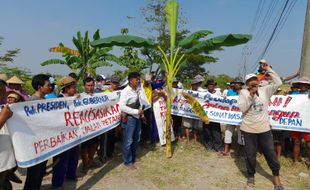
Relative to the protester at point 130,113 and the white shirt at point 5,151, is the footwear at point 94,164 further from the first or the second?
the white shirt at point 5,151

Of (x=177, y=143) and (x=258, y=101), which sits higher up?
(x=258, y=101)

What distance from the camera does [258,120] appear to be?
434 centimetres

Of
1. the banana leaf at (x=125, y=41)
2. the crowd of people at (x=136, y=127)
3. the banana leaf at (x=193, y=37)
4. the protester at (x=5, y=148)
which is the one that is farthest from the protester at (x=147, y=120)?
the protester at (x=5, y=148)

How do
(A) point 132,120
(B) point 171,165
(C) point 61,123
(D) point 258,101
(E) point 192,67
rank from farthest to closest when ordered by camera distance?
(E) point 192,67, (B) point 171,165, (A) point 132,120, (D) point 258,101, (C) point 61,123

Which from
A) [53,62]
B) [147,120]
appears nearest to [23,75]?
[53,62]

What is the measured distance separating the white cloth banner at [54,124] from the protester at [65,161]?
19 centimetres

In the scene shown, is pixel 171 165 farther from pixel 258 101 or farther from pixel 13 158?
pixel 13 158

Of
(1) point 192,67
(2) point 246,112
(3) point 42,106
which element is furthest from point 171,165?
(1) point 192,67

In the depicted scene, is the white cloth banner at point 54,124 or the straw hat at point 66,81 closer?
the white cloth banner at point 54,124

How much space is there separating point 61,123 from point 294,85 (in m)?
4.98

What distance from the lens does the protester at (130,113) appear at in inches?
197

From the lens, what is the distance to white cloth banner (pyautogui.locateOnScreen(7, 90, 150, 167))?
9.93 ft

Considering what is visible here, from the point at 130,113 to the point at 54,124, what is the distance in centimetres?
161

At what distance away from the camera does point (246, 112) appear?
443cm
